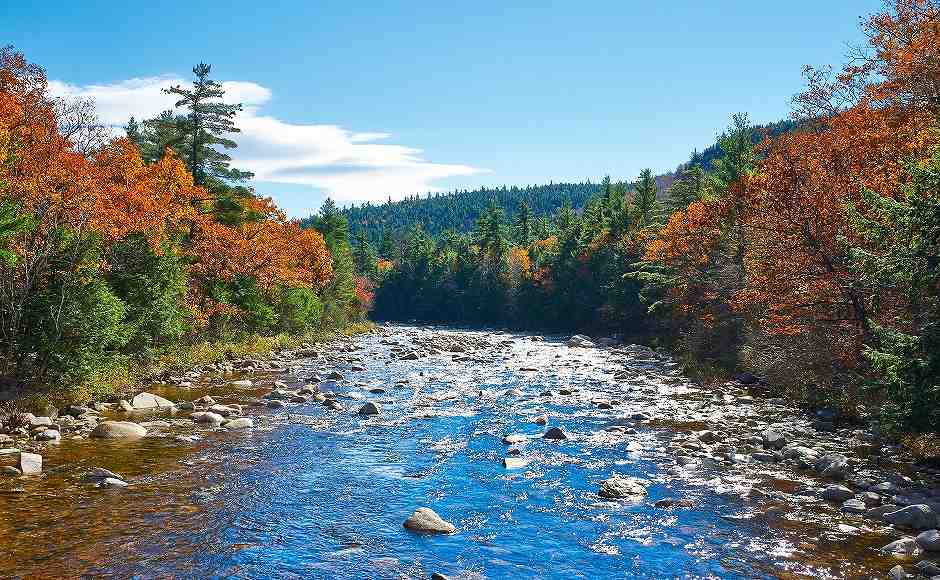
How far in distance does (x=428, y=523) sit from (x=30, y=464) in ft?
29.1

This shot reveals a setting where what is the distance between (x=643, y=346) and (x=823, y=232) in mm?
32591

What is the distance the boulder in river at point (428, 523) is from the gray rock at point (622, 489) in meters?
3.65

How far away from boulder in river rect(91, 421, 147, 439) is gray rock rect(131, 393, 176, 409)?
360cm

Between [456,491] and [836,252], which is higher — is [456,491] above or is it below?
below

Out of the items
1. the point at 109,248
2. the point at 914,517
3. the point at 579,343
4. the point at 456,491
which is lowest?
the point at 579,343

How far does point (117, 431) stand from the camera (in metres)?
17.1

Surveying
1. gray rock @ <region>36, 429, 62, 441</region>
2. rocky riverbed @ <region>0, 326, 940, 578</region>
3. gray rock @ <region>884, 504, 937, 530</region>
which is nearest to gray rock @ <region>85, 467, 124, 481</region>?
rocky riverbed @ <region>0, 326, 940, 578</region>

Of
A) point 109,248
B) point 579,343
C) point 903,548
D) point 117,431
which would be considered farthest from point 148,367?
point 579,343

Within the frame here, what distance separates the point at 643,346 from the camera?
5338cm

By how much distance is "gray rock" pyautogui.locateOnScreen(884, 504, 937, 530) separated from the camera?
34.6ft

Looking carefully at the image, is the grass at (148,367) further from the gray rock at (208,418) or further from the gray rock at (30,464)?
the gray rock at (30,464)

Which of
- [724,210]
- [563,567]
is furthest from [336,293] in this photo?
[563,567]

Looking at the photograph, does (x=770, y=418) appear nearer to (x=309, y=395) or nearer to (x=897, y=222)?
(x=897, y=222)

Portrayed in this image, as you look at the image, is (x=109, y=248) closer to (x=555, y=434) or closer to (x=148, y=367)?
(x=148, y=367)
